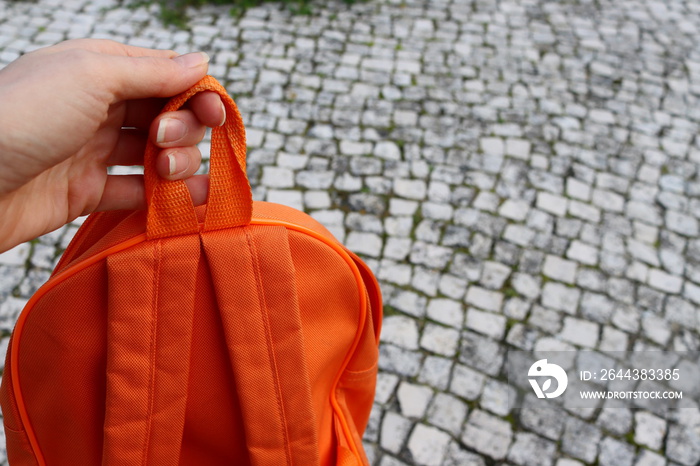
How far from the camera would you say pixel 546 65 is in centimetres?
521

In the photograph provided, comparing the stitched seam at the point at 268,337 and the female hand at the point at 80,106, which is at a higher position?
the female hand at the point at 80,106

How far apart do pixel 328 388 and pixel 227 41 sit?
13.5 feet

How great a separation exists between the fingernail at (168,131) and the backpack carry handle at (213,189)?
33mm

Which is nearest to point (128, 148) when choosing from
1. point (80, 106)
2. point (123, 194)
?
point (123, 194)

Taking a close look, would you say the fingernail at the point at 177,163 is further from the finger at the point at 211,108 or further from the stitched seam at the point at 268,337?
the stitched seam at the point at 268,337

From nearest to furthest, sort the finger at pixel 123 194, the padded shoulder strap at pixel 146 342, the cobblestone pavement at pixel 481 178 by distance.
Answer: the padded shoulder strap at pixel 146 342
the finger at pixel 123 194
the cobblestone pavement at pixel 481 178

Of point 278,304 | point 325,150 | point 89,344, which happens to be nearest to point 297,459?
point 278,304

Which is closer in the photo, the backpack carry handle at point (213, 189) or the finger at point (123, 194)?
the backpack carry handle at point (213, 189)

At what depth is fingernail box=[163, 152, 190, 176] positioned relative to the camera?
56.2 inches

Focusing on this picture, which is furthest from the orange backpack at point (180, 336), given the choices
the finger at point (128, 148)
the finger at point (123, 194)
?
the finger at point (128, 148)

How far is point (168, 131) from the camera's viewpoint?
1.42m

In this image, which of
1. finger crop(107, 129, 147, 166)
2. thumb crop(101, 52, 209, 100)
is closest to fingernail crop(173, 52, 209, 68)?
thumb crop(101, 52, 209, 100)

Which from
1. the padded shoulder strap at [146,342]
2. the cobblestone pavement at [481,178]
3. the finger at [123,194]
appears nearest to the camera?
the padded shoulder strap at [146,342]

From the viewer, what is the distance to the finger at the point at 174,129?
1.42 meters
